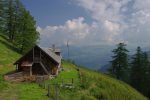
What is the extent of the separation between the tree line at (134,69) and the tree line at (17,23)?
25.3 m

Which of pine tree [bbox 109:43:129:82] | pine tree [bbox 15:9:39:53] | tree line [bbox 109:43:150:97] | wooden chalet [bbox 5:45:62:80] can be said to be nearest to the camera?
wooden chalet [bbox 5:45:62:80]

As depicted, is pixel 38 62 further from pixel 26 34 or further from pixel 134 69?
pixel 134 69

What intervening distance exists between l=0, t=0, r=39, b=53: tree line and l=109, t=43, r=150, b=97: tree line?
996 inches

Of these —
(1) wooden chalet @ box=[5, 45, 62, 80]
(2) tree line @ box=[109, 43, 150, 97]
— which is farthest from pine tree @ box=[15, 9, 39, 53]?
(1) wooden chalet @ box=[5, 45, 62, 80]

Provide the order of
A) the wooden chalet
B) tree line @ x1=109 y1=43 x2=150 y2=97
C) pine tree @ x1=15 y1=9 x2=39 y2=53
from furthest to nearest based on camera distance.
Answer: pine tree @ x1=15 y1=9 x2=39 y2=53 < tree line @ x1=109 y1=43 x2=150 y2=97 < the wooden chalet

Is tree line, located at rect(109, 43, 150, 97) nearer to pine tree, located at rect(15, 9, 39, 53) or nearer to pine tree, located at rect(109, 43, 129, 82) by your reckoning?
pine tree, located at rect(109, 43, 129, 82)

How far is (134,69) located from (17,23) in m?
36.7

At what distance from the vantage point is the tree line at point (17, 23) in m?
93.4

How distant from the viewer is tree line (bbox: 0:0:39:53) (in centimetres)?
9344

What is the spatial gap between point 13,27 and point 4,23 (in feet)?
9.58

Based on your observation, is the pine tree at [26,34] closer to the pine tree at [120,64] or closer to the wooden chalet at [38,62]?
the pine tree at [120,64]

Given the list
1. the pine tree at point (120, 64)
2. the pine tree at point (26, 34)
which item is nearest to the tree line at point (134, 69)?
the pine tree at point (120, 64)

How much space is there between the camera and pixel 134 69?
293 ft

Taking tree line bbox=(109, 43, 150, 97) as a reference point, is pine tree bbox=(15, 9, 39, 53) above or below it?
above
